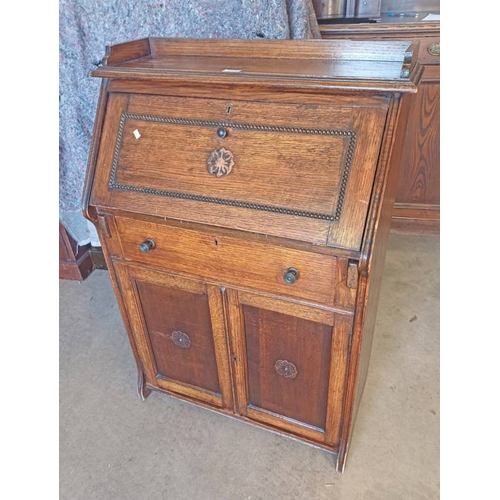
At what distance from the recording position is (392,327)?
1804mm

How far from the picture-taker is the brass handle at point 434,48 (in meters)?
1.84

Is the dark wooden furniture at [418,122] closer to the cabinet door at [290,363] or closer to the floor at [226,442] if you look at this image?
→ the floor at [226,442]

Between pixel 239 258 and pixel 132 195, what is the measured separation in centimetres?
31

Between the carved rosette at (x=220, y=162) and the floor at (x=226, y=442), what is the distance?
0.91 meters

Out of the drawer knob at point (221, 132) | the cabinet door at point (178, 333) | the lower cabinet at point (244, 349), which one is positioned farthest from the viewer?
the cabinet door at point (178, 333)

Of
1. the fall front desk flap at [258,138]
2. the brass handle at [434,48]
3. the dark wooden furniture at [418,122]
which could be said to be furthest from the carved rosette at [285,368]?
the brass handle at [434,48]

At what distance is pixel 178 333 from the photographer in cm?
129

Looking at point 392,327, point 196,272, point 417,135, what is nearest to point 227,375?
point 196,272

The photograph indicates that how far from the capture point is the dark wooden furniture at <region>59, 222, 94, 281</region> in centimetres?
203

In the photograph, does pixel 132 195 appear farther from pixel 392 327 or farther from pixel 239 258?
pixel 392 327

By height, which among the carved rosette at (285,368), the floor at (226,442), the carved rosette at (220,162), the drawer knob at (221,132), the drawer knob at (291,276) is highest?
the drawer knob at (221,132)

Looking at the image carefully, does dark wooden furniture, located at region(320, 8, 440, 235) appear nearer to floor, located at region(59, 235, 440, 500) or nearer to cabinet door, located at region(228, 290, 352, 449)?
floor, located at region(59, 235, 440, 500)

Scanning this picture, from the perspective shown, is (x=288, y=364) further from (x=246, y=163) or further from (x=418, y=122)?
(x=418, y=122)

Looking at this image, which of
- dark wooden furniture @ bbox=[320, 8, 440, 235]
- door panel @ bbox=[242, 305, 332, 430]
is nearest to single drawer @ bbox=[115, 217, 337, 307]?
door panel @ bbox=[242, 305, 332, 430]
